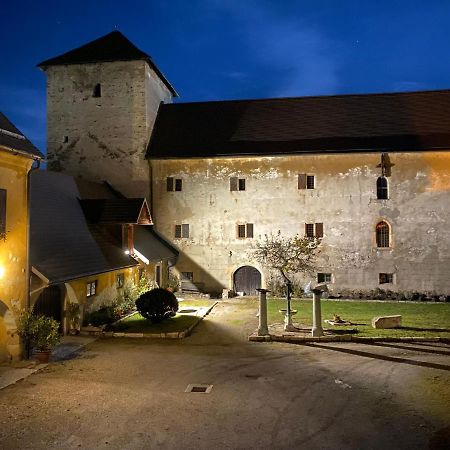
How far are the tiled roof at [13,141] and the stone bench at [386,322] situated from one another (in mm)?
13186

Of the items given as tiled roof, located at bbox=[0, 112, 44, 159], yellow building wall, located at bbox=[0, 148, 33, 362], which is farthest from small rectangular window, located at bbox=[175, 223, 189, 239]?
yellow building wall, located at bbox=[0, 148, 33, 362]

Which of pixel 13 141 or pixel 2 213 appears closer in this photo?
pixel 2 213

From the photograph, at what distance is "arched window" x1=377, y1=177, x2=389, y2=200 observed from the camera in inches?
1024

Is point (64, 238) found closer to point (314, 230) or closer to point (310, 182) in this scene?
point (314, 230)

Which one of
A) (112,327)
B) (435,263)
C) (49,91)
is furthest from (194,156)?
(435,263)

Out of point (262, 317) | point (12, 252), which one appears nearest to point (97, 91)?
point (12, 252)

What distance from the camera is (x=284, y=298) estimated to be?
25766 mm

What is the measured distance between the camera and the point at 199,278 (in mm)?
27516

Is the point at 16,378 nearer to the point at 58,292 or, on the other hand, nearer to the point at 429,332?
the point at 58,292

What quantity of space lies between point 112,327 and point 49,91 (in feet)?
62.3

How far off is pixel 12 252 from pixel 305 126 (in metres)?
20.5

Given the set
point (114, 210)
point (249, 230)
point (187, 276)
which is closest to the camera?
point (114, 210)

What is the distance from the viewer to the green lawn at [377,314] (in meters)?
16.5

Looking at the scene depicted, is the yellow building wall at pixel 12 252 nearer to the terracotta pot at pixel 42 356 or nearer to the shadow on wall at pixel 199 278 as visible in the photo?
the terracotta pot at pixel 42 356
